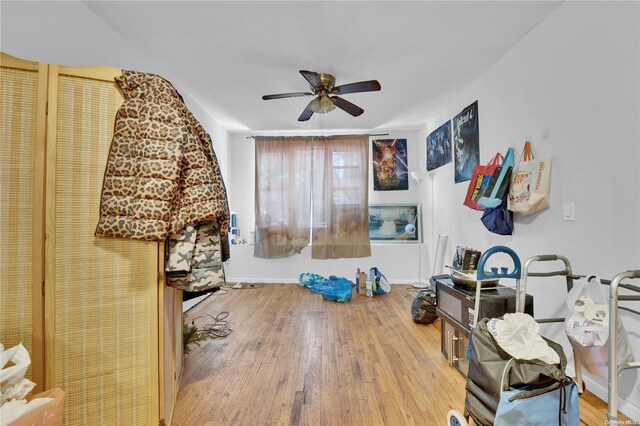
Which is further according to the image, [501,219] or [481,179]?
[481,179]

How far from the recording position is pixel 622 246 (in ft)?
4.86

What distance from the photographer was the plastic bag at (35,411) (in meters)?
0.83

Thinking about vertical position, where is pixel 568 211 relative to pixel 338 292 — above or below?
above

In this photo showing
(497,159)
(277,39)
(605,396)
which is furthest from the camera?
(497,159)

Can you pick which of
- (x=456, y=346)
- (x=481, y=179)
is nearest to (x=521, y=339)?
(x=456, y=346)

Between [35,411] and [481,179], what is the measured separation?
3.12 metres

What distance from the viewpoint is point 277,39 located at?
2.15m

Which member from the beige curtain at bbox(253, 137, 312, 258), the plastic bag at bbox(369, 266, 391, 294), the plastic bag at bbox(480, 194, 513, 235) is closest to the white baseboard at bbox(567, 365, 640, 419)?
the plastic bag at bbox(480, 194, 513, 235)

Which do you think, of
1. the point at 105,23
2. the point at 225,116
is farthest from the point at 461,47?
the point at 225,116

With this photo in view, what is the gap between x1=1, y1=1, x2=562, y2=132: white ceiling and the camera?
69.1 inches

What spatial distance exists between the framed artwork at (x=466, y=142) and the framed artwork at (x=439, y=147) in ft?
0.56

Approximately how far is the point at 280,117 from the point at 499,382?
378 centimetres

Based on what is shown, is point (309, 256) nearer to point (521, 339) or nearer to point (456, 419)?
point (456, 419)

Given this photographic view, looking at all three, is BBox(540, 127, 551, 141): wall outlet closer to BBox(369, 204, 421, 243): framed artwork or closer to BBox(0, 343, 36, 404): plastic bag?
BBox(369, 204, 421, 243): framed artwork
